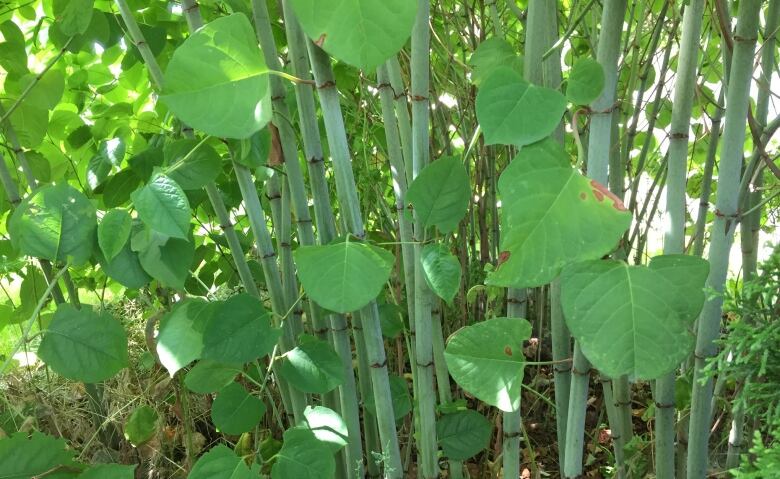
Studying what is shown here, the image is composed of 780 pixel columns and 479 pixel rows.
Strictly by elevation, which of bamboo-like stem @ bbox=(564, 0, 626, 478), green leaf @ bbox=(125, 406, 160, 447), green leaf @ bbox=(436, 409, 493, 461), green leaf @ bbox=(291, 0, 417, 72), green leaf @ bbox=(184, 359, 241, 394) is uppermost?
green leaf @ bbox=(291, 0, 417, 72)

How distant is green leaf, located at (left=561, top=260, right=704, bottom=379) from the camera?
564 mm

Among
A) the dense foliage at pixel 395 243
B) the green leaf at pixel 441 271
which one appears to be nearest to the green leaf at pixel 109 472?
the dense foliage at pixel 395 243

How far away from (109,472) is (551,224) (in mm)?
614

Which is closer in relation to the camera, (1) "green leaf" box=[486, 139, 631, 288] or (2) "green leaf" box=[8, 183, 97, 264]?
(1) "green leaf" box=[486, 139, 631, 288]

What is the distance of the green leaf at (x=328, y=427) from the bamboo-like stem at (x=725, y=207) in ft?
1.34

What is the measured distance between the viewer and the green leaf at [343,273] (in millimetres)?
679

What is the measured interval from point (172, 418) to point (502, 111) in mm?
1313

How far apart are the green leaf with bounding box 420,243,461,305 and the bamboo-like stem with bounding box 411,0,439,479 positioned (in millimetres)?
45

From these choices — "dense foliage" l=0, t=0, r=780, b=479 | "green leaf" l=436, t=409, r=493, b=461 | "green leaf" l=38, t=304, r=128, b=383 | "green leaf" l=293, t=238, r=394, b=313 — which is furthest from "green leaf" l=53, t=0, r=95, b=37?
"green leaf" l=436, t=409, r=493, b=461

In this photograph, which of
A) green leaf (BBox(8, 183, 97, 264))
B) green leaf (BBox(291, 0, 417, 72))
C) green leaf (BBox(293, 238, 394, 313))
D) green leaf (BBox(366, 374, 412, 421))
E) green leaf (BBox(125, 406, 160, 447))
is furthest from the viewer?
green leaf (BBox(125, 406, 160, 447))

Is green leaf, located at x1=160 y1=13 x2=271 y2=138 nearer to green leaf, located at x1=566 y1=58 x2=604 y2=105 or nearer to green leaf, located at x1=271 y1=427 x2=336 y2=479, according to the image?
green leaf, located at x1=566 y1=58 x2=604 y2=105

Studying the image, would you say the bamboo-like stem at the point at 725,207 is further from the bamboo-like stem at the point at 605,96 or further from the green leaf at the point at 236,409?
the green leaf at the point at 236,409

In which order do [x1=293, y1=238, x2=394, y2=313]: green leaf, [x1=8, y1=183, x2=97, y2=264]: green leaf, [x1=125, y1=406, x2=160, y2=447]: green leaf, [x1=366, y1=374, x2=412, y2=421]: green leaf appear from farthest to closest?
[x1=125, y1=406, x2=160, y2=447]: green leaf → [x1=366, y1=374, x2=412, y2=421]: green leaf → [x1=8, y1=183, x2=97, y2=264]: green leaf → [x1=293, y1=238, x2=394, y2=313]: green leaf

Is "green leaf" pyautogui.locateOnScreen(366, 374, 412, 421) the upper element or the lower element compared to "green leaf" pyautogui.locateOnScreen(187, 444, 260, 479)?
lower
